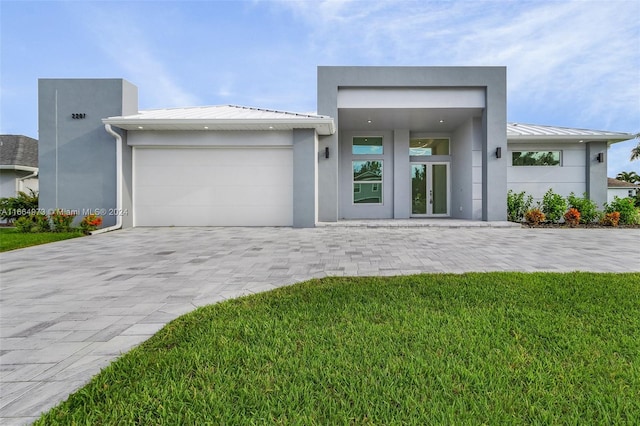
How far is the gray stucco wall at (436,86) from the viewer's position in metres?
10.5

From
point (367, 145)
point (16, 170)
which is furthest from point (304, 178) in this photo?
point (16, 170)

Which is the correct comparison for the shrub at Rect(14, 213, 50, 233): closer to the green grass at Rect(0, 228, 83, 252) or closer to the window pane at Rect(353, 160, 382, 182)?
the green grass at Rect(0, 228, 83, 252)

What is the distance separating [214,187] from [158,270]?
6.23 meters

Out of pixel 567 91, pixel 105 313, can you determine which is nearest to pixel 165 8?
pixel 105 313

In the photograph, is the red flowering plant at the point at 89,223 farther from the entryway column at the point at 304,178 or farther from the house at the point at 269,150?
the entryway column at the point at 304,178

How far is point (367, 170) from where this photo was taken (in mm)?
13680

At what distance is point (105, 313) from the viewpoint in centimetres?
294

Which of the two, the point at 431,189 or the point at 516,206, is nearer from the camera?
the point at 516,206

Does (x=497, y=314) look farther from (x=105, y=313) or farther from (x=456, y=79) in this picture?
(x=456, y=79)

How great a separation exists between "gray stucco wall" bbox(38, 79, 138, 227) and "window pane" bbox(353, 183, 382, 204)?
8.79 m

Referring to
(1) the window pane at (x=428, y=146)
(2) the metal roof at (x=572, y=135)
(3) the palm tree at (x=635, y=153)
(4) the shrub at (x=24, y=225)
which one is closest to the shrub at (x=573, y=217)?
(2) the metal roof at (x=572, y=135)

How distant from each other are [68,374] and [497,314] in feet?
10.7

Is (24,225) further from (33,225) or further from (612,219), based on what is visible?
(612,219)

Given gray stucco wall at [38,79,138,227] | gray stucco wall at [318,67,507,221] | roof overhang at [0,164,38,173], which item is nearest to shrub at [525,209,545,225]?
gray stucco wall at [318,67,507,221]
